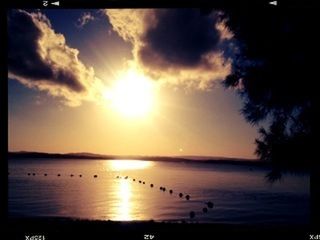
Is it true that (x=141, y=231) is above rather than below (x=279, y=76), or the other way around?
below

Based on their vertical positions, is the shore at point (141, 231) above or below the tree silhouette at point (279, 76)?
below

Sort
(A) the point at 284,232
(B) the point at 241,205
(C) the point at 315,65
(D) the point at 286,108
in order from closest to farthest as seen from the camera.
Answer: (A) the point at 284,232 < (C) the point at 315,65 < (D) the point at 286,108 < (B) the point at 241,205

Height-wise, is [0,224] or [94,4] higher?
[94,4]

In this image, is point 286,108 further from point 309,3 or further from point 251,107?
point 309,3

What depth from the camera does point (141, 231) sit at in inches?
133

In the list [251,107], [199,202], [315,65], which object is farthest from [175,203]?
[315,65]

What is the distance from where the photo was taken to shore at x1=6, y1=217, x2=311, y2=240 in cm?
338

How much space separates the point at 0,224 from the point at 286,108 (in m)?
4.00

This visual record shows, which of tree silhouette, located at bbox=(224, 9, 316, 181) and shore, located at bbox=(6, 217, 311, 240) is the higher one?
tree silhouette, located at bbox=(224, 9, 316, 181)

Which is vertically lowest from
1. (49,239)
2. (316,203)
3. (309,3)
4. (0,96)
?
(49,239)

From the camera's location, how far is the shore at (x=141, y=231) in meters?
3.38

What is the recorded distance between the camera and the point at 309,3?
→ 3.39m

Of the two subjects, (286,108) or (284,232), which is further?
(286,108)

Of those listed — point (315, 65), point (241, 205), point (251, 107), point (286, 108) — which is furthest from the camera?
point (241, 205)
